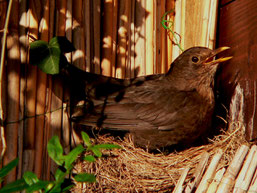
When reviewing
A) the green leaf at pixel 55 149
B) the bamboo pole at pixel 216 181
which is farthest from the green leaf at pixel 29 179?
the bamboo pole at pixel 216 181

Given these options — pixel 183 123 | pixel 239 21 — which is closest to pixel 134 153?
pixel 183 123

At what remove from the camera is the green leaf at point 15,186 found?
1920 millimetres

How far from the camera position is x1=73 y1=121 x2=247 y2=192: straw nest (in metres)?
3.15

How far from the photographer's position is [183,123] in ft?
12.2

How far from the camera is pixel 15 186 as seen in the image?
6.45ft

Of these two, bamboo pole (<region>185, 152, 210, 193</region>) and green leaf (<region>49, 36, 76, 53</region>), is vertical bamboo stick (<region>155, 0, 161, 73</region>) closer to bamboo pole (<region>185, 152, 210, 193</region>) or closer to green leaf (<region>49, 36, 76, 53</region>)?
green leaf (<region>49, 36, 76, 53</region>)

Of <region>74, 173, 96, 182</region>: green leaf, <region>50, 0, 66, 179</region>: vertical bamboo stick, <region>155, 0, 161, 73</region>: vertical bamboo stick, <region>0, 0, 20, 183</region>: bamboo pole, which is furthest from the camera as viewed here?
<region>155, 0, 161, 73</region>: vertical bamboo stick

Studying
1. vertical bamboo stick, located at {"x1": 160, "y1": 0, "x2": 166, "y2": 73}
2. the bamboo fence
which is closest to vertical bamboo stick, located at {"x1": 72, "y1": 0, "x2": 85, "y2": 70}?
the bamboo fence

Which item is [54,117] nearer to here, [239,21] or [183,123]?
[183,123]

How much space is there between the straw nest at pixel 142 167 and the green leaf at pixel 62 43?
98 centimetres

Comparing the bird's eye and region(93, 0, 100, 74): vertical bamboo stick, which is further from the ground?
region(93, 0, 100, 74): vertical bamboo stick

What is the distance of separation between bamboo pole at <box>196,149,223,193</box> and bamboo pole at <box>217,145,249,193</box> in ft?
0.30

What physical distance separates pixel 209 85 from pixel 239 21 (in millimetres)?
779

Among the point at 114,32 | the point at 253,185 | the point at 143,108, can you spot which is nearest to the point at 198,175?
the point at 253,185
